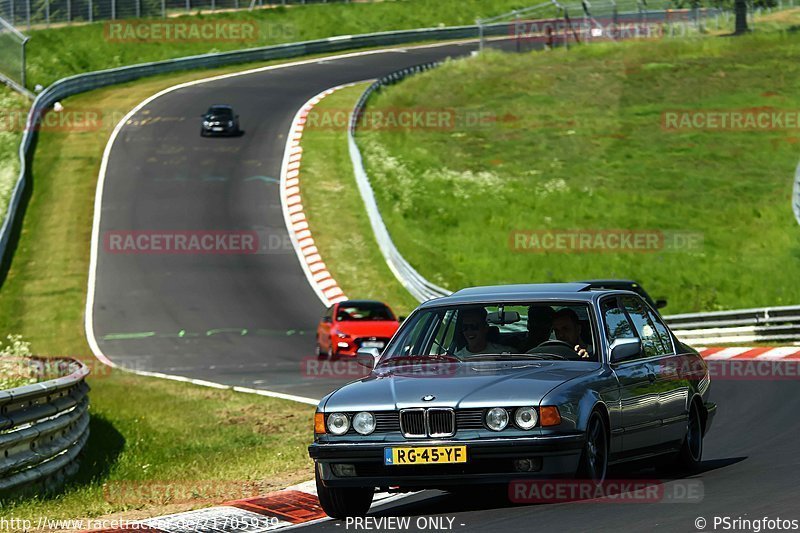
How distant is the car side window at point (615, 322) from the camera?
33.1 ft

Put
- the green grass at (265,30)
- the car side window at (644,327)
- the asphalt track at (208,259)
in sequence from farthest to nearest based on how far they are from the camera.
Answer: the green grass at (265,30) < the asphalt track at (208,259) < the car side window at (644,327)

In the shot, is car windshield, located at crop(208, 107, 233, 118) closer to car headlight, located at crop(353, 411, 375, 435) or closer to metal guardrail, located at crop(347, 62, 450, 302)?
metal guardrail, located at crop(347, 62, 450, 302)

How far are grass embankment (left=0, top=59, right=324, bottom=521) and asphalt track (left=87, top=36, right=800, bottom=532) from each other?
3.29ft

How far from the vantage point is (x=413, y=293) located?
34.8m

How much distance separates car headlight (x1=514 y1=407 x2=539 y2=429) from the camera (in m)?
8.66

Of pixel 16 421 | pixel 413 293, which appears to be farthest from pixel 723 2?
pixel 16 421

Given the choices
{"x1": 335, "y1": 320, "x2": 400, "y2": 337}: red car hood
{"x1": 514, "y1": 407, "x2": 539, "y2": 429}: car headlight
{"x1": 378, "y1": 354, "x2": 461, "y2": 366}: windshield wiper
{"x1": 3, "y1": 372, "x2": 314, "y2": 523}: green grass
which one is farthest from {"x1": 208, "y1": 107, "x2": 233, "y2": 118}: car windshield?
{"x1": 514, "y1": 407, "x2": 539, "y2": 429}: car headlight

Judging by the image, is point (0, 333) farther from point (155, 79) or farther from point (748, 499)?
point (155, 79)

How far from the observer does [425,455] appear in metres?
8.70

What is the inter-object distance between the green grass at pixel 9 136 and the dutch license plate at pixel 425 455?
109 ft

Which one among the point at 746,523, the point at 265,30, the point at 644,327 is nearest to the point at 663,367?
the point at 644,327

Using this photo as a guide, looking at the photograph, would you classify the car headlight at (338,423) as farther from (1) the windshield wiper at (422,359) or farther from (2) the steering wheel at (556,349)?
(2) the steering wheel at (556,349)

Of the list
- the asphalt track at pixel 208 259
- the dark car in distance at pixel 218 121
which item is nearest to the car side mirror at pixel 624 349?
the asphalt track at pixel 208 259

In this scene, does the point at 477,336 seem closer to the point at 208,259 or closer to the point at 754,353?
the point at 754,353
